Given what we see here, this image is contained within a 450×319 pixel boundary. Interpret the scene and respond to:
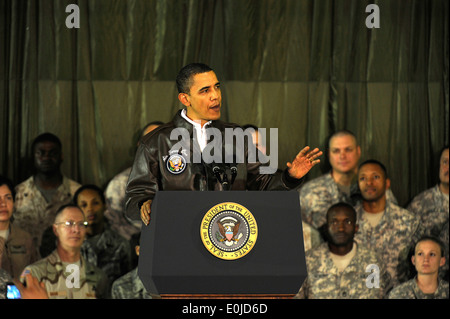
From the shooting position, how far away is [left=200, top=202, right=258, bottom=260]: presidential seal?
2.36m

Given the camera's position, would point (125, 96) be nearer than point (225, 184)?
No

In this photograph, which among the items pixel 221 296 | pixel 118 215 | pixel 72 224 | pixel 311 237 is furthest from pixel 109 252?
pixel 221 296

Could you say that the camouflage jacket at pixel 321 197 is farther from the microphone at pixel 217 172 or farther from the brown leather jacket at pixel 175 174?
the microphone at pixel 217 172

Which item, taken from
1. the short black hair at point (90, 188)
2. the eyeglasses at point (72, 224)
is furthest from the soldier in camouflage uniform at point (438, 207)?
the eyeglasses at point (72, 224)

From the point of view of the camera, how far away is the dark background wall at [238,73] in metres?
5.49

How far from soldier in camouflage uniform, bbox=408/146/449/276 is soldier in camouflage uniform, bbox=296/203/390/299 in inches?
25.2

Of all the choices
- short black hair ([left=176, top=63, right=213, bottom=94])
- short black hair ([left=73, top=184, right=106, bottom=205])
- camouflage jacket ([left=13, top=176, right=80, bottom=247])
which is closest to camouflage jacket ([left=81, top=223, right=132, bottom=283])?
short black hair ([left=73, top=184, right=106, bottom=205])

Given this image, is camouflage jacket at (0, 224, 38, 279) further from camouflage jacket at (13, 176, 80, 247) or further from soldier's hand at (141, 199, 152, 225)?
soldier's hand at (141, 199, 152, 225)

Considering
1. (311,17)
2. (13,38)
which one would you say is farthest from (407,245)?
(13,38)

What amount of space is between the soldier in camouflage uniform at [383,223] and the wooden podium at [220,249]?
9.60 ft

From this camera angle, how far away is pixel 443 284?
4973 mm

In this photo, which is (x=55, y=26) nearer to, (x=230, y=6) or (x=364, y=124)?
(x=230, y=6)

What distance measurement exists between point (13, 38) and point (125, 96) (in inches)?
37.4

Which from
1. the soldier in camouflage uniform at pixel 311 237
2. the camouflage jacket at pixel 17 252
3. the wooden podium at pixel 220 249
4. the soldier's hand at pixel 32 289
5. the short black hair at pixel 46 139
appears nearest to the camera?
the wooden podium at pixel 220 249
